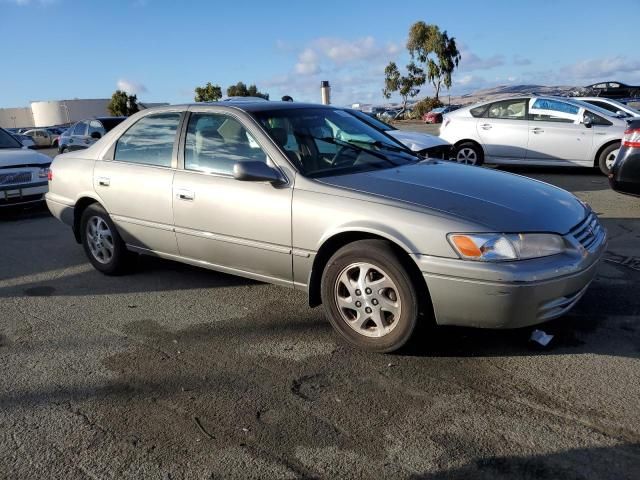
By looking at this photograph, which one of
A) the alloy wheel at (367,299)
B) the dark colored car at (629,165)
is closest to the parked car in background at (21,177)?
the alloy wheel at (367,299)

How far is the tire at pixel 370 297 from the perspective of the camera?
3.36m

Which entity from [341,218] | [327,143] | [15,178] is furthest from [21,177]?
[341,218]

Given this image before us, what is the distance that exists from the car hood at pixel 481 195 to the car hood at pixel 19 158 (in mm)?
6693

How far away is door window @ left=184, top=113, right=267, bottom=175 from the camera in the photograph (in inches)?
167

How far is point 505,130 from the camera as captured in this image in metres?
10.9

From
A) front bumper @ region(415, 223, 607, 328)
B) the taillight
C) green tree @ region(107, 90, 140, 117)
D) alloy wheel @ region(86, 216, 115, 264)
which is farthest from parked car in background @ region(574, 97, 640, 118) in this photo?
green tree @ region(107, 90, 140, 117)

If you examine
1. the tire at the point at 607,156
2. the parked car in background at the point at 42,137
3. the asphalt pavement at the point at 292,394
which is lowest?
the parked car in background at the point at 42,137

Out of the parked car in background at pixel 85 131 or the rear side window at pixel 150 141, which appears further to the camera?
the parked car in background at pixel 85 131

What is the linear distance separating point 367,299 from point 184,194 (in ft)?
5.82

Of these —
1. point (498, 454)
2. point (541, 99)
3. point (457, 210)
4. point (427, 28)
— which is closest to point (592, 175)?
point (541, 99)

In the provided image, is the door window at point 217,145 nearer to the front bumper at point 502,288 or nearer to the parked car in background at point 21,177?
the front bumper at point 502,288

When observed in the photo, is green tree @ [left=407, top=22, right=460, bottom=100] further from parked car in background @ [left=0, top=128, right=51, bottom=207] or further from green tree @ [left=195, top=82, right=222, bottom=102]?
parked car in background @ [left=0, top=128, right=51, bottom=207]

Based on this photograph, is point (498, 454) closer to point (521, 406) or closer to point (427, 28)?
point (521, 406)

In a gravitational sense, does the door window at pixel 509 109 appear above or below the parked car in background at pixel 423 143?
above
